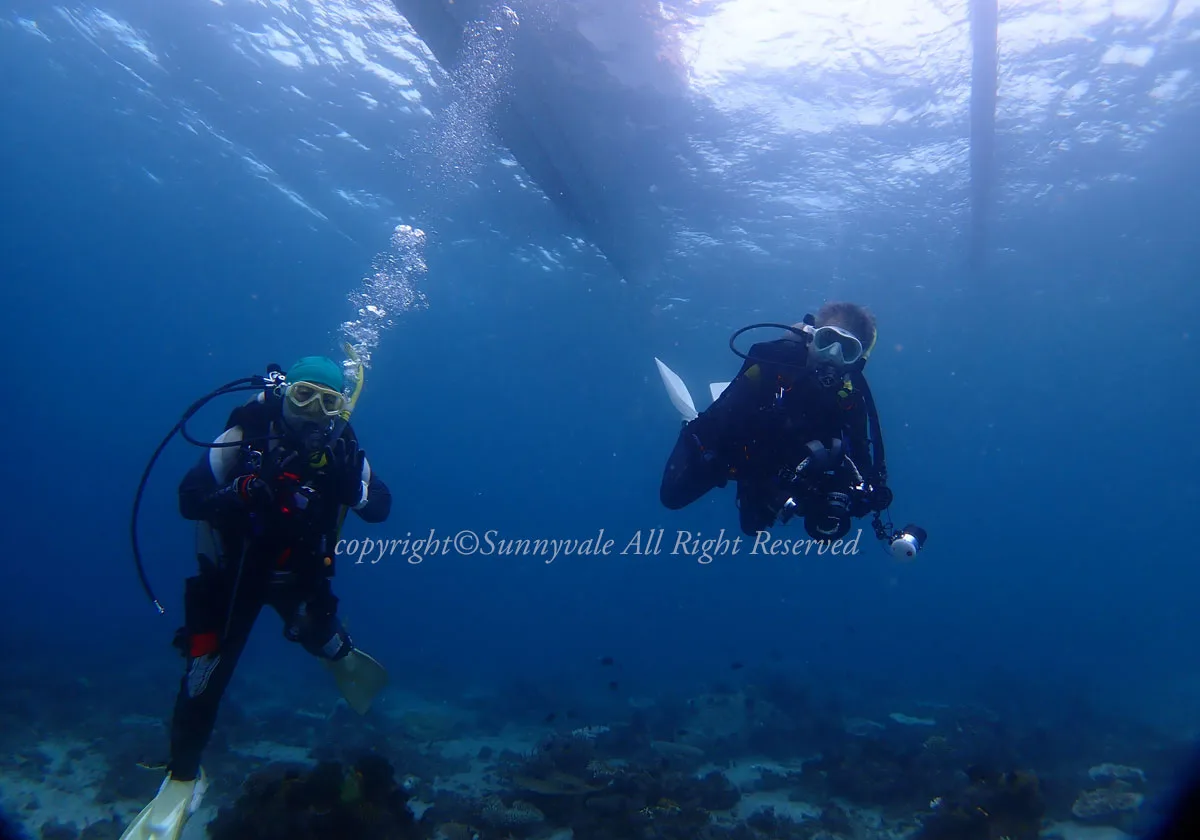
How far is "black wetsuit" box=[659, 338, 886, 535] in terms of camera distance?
16.6ft

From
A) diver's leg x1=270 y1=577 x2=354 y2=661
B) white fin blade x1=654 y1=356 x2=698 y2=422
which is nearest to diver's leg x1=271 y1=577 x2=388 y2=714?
diver's leg x1=270 y1=577 x2=354 y2=661

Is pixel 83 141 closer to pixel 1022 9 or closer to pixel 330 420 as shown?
pixel 330 420

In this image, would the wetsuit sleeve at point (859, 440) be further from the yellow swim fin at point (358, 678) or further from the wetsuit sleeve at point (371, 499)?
the yellow swim fin at point (358, 678)

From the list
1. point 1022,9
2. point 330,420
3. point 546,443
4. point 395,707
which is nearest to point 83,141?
point 395,707

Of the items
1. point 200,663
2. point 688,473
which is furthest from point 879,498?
point 200,663

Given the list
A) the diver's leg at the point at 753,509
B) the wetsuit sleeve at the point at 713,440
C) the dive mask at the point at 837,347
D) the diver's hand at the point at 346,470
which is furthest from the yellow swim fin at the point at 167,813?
the dive mask at the point at 837,347

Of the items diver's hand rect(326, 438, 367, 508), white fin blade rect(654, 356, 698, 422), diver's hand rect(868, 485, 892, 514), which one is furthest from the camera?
white fin blade rect(654, 356, 698, 422)

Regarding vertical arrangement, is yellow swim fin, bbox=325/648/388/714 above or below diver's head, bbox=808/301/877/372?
below

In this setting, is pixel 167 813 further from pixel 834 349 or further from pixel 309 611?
pixel 834 349

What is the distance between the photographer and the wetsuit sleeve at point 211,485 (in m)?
4.08

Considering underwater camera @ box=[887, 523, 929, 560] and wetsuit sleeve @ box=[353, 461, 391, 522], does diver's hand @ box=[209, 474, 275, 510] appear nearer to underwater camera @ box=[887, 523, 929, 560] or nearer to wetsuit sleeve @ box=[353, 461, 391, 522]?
wetsuit sleeve @ box=[353, 461, 391, 522]

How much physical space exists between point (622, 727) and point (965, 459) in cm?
5452

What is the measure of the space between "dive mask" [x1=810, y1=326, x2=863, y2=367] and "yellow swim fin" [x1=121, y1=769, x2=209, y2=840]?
5.79 m

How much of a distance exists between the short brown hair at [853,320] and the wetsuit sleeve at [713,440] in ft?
3.17
